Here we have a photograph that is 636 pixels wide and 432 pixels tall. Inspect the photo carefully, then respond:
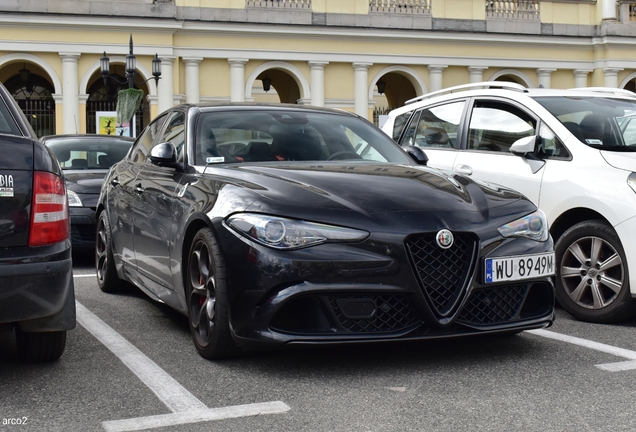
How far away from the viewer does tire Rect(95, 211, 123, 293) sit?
7059mm

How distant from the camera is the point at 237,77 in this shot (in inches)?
1572

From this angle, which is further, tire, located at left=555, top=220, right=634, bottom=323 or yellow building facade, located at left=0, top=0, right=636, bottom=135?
yellow building facade, located at left=0, top=0, right=636, bottom=135

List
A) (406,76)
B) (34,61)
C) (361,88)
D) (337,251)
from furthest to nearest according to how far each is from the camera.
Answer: (406,76) < (361,88) < (34,61) < (337,251)

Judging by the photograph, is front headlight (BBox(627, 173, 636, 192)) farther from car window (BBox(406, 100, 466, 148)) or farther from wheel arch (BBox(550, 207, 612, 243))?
car window (BBox(406, 100, 466, 148))

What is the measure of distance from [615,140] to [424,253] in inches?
119

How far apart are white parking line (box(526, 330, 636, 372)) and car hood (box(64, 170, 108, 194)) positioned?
5.52 m

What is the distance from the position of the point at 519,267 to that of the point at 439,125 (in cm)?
357

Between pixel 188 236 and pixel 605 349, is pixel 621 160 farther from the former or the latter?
pixel 188 236

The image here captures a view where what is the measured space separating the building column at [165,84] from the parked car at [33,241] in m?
34.6

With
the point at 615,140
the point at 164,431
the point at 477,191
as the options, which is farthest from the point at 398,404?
the point at 615,140

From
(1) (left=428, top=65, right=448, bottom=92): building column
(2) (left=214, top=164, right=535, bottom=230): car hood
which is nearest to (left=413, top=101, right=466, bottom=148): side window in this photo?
(2) (left=214, top=164, right=535, bottom=230): car hood

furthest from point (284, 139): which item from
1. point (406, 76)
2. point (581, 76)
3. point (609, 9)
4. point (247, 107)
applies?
point (609, 9)

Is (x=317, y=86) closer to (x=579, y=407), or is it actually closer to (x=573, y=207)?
(x=573, y=207)

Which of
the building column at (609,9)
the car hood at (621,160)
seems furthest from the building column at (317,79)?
the car hood at (621,160)
